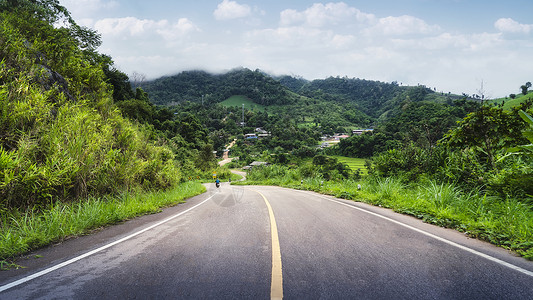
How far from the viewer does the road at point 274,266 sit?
7.96ft

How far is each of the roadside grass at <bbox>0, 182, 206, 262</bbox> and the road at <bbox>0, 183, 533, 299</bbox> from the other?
266 mm

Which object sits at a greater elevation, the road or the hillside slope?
the hillside slope

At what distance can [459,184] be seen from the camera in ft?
22.8

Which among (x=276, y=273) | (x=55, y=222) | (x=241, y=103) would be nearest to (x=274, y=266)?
(x=276, y=273)

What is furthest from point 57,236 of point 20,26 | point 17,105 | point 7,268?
point 20,26

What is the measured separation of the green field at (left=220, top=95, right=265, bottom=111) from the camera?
152125 mm

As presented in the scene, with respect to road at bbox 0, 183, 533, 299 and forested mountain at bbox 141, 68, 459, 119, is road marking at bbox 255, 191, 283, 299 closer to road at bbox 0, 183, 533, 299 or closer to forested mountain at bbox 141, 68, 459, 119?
road at bbox 0, 183, 533, 299

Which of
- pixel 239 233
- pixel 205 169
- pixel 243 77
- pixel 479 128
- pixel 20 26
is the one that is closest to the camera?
pixel 239 233

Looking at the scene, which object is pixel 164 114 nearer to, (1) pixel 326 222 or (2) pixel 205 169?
(2) pixel 205 169

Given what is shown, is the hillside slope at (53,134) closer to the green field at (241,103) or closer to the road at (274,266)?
the road at (274,266)

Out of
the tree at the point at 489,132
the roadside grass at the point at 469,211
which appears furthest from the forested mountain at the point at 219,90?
the tree at the point at 489,132

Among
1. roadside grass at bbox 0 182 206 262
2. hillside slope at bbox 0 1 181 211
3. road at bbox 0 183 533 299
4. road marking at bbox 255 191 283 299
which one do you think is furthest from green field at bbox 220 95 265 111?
road marking at bbox 255 191 283 299

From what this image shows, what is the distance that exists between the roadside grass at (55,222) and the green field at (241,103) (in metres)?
146

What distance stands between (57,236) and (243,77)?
181114 mm
